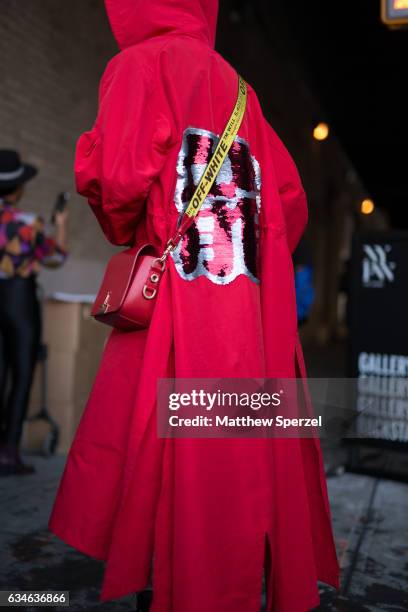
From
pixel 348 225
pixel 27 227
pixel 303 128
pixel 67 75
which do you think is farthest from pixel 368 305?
pixel 348 225

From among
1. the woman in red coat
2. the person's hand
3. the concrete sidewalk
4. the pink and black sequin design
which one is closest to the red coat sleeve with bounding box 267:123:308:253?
the woman in red coat

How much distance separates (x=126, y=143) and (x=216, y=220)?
310mm

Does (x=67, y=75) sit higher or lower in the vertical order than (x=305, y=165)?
lower

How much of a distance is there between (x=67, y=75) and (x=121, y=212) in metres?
4.67

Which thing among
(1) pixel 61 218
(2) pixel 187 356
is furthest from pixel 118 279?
(1) pixel 61 218

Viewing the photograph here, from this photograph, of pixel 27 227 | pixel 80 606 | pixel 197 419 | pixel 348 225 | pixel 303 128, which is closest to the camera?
pixel 197 419

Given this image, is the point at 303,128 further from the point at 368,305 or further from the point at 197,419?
the point at 197,419

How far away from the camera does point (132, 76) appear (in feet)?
6.15

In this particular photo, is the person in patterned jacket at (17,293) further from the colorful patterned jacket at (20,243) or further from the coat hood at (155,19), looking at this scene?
the coat hood at (155,19)

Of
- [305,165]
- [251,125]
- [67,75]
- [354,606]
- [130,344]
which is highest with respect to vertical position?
[305,165]

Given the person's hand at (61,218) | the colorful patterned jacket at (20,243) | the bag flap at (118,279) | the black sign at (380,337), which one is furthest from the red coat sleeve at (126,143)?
the person's hand at (61,218)

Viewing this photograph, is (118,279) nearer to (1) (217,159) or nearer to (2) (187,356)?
(2) (187,356)

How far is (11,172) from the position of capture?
4055 millimetres

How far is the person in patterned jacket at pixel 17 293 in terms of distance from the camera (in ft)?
13.1
